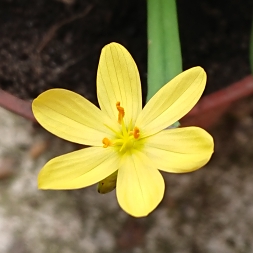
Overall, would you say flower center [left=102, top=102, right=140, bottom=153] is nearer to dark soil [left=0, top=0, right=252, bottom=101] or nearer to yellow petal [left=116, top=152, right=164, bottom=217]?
yellow petal [left=116, top=152, right=164, bottom=217]

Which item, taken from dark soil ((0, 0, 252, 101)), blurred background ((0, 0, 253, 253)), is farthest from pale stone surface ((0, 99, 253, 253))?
dark soil ((0, 0, 252, 101))

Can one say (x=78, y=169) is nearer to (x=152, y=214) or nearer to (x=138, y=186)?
(x=138, y=186)

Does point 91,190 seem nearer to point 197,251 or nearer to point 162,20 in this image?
point 197,251

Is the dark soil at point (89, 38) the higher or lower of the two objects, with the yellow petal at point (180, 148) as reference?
lower

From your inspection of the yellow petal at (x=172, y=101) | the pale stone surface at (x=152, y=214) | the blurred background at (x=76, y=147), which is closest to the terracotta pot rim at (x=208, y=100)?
the blurred background at (x=76, y=147)

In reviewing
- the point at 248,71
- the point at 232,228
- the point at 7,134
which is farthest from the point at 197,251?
the point at 7,134

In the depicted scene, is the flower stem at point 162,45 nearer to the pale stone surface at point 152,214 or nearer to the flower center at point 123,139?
the flower center at point 123,139
